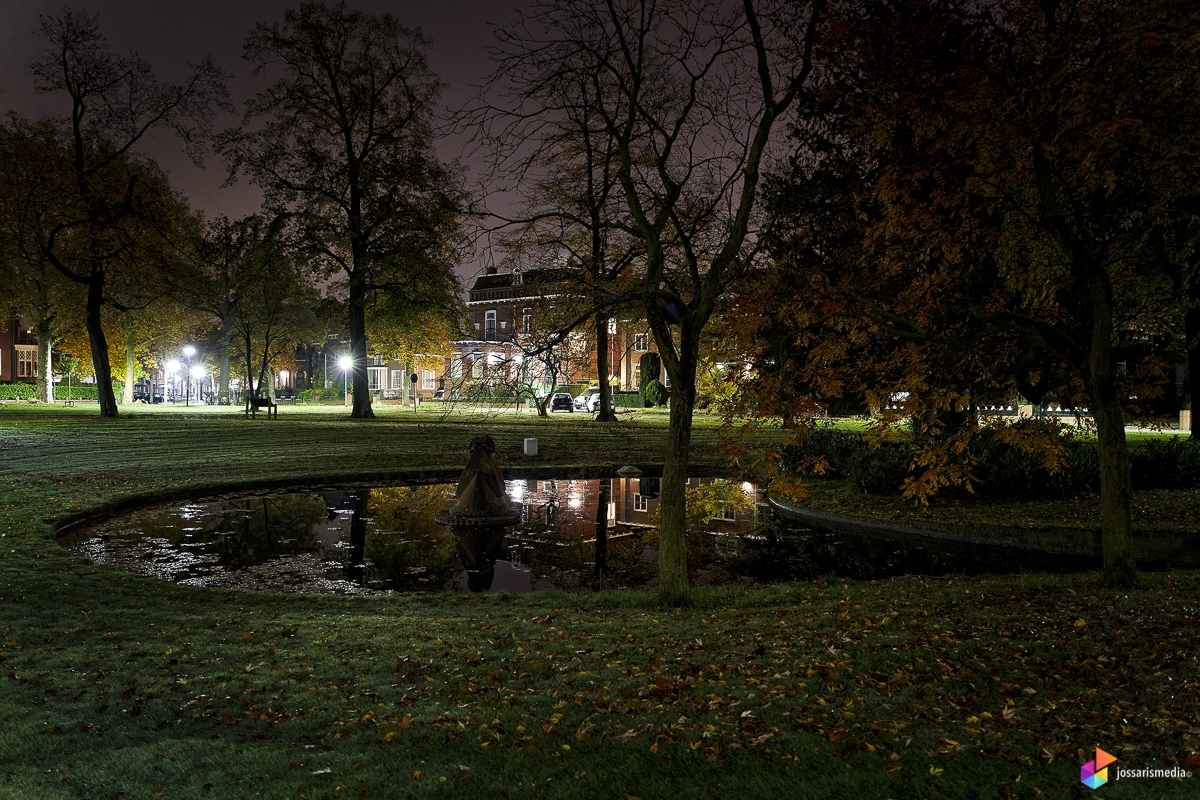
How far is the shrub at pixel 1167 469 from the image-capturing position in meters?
15.8

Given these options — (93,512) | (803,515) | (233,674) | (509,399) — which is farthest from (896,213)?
(93,512)

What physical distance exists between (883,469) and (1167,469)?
19.1 feet

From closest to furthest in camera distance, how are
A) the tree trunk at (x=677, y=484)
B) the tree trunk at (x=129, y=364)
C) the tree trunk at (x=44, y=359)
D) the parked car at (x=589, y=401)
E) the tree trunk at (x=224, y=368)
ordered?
the tree trunk at (x=677, y=484), the tree trunk at (x=44, y=359), the parked car at (x=589, y=401), the tree trunk at (x=129, y=364), the tree trunk at (x=224, y=368)

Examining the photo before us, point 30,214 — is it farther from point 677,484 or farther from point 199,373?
point 677,484

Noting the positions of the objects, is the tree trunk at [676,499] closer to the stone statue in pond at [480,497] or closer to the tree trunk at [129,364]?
the stone statue in pond at [480,497]

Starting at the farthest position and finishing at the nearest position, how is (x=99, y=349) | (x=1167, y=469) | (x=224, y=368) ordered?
(x=224, y=368) → (x=99, y=349) → (x=1167, y=469)

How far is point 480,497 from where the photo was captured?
13969 mm

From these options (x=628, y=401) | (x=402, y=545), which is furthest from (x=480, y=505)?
(x=628, y=401)

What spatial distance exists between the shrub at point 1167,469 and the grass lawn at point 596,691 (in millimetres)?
8067

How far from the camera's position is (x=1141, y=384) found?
9.53 m

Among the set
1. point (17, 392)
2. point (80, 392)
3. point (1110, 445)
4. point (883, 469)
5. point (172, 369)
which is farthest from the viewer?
point (80, 392)

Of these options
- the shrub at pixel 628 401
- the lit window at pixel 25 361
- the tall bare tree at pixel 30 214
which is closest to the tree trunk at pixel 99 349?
the tall bare tree at pixel 30 214

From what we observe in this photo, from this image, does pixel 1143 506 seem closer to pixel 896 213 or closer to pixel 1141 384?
pixel 1141 384

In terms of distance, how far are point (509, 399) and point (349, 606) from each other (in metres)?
2.91
